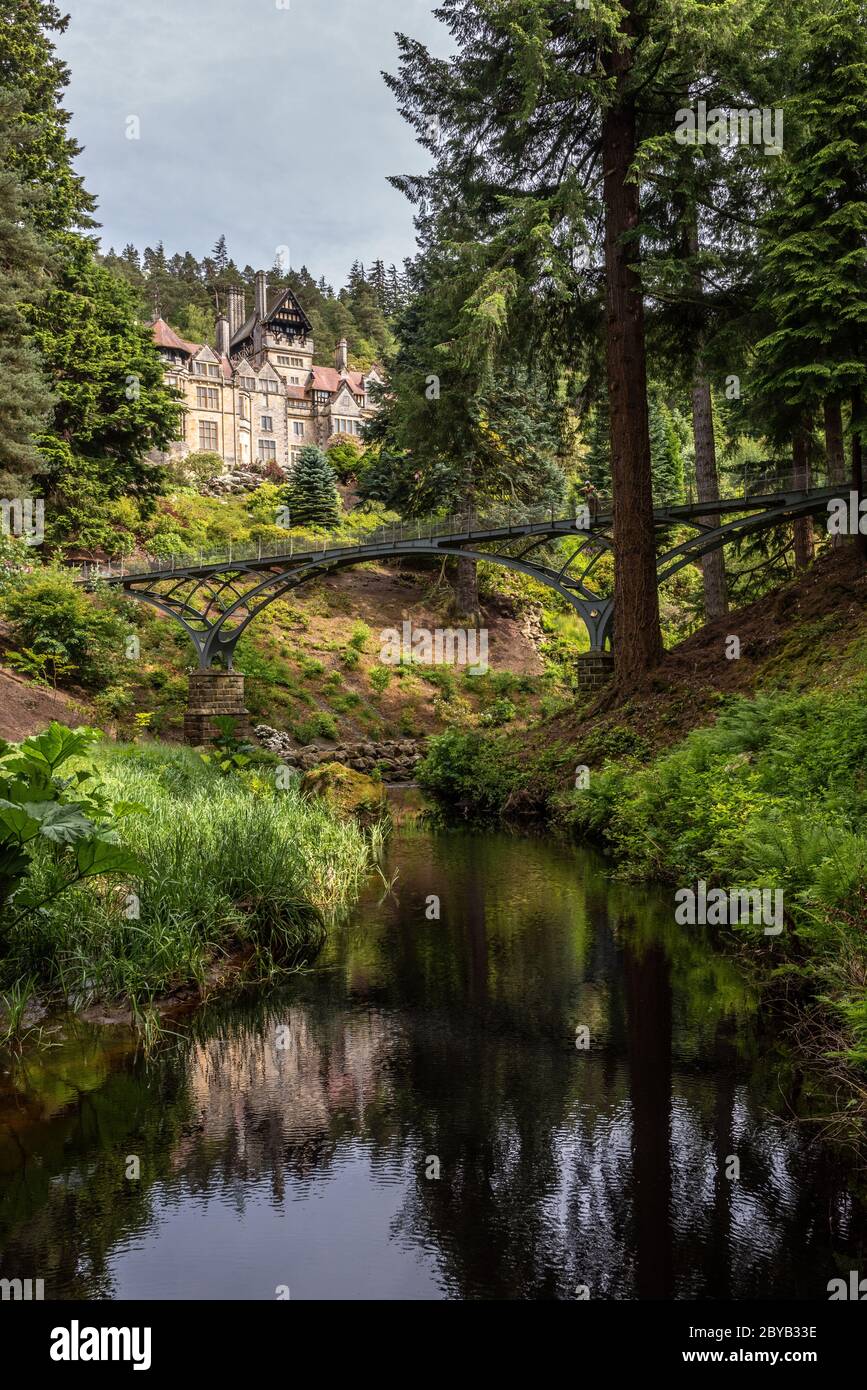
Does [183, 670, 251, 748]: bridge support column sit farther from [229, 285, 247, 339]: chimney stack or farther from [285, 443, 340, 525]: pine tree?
[229, 285, 247, 339]: chimney stack

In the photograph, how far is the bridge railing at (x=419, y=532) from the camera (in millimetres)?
21156

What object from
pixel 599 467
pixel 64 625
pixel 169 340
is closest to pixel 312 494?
pixel 599 467

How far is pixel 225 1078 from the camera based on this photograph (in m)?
6.57

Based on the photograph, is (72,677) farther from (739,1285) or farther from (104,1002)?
(739,1285)

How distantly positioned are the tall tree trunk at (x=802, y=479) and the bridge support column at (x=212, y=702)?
16721 millimetres

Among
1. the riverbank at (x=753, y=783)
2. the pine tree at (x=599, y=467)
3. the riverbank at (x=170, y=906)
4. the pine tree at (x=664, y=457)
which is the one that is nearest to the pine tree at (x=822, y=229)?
the riverbank at (x=753, y=783)

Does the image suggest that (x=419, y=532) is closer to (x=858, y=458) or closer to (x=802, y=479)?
(x=802, y=479)

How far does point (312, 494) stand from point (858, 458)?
31.7 m

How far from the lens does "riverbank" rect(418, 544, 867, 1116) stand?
6789 mm

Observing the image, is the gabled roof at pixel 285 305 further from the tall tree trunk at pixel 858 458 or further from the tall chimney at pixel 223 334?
the tall tree trunk at pixel 858 458

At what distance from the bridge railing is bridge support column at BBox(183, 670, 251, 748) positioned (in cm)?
360

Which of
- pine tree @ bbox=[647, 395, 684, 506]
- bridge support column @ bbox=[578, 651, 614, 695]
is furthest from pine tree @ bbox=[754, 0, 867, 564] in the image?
pine tree @ bbox=[647, 395, 684, 506]

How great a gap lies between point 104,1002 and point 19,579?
935 inches
